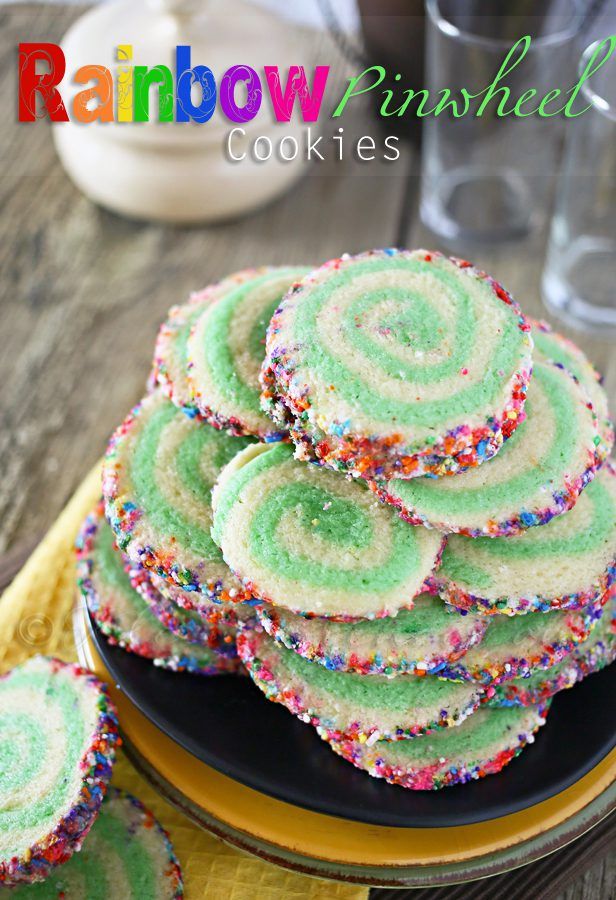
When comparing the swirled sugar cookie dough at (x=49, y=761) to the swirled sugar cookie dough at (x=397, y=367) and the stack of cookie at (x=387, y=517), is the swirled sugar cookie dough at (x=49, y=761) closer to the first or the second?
the stack of cookie at (x=387, y=517)

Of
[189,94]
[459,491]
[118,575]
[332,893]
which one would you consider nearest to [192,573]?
[118,575]

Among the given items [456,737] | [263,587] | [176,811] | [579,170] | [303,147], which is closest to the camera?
[263,587]

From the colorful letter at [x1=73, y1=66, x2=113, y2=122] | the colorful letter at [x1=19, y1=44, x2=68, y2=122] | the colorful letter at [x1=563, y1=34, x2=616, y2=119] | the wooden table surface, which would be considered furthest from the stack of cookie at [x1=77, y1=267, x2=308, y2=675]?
the colorful letter at [x1=19, y1=44, x2=68, y2=122]

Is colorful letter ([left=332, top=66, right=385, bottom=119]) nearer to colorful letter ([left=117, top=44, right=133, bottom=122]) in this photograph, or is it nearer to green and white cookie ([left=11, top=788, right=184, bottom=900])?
colorful letter ([left=117, top=44, right=133, bottom=122])

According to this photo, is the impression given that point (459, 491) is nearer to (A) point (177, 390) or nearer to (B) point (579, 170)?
(A) point (177, 390)

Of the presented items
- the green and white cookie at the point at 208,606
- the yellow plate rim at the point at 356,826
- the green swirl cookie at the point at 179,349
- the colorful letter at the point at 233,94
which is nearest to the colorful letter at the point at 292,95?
the colorful letter at the point at 233,94

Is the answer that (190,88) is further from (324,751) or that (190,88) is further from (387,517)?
(324,751)
